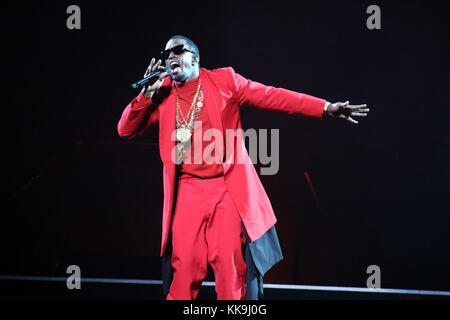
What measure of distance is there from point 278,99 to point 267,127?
1.42 meters

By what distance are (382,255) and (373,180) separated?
0.56 m

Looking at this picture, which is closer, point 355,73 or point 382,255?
point 382,255

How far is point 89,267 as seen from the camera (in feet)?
8.31

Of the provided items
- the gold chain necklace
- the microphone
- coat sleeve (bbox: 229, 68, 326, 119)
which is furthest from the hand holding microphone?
coat sleeve (bbox: 229, 68, 326, 119)

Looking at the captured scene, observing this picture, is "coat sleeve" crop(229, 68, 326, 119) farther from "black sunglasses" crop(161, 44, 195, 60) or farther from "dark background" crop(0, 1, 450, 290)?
"dark background" crop(0, 1, 450, 290)

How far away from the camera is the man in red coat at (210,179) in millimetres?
1696

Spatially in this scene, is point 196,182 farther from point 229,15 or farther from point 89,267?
point 229,15

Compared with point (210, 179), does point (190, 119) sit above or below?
above

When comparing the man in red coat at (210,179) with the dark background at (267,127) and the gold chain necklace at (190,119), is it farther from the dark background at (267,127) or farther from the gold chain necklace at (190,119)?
the dark background at (267,127)

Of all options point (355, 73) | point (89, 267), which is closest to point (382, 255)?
point (355, 73)

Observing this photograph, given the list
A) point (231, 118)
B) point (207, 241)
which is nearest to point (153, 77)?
point (231, 118)

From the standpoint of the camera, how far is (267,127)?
3.17 meters

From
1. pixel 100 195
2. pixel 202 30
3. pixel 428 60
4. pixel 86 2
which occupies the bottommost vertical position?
pixel 100 195

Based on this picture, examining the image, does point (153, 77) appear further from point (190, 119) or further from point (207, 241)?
point (207, 241)
